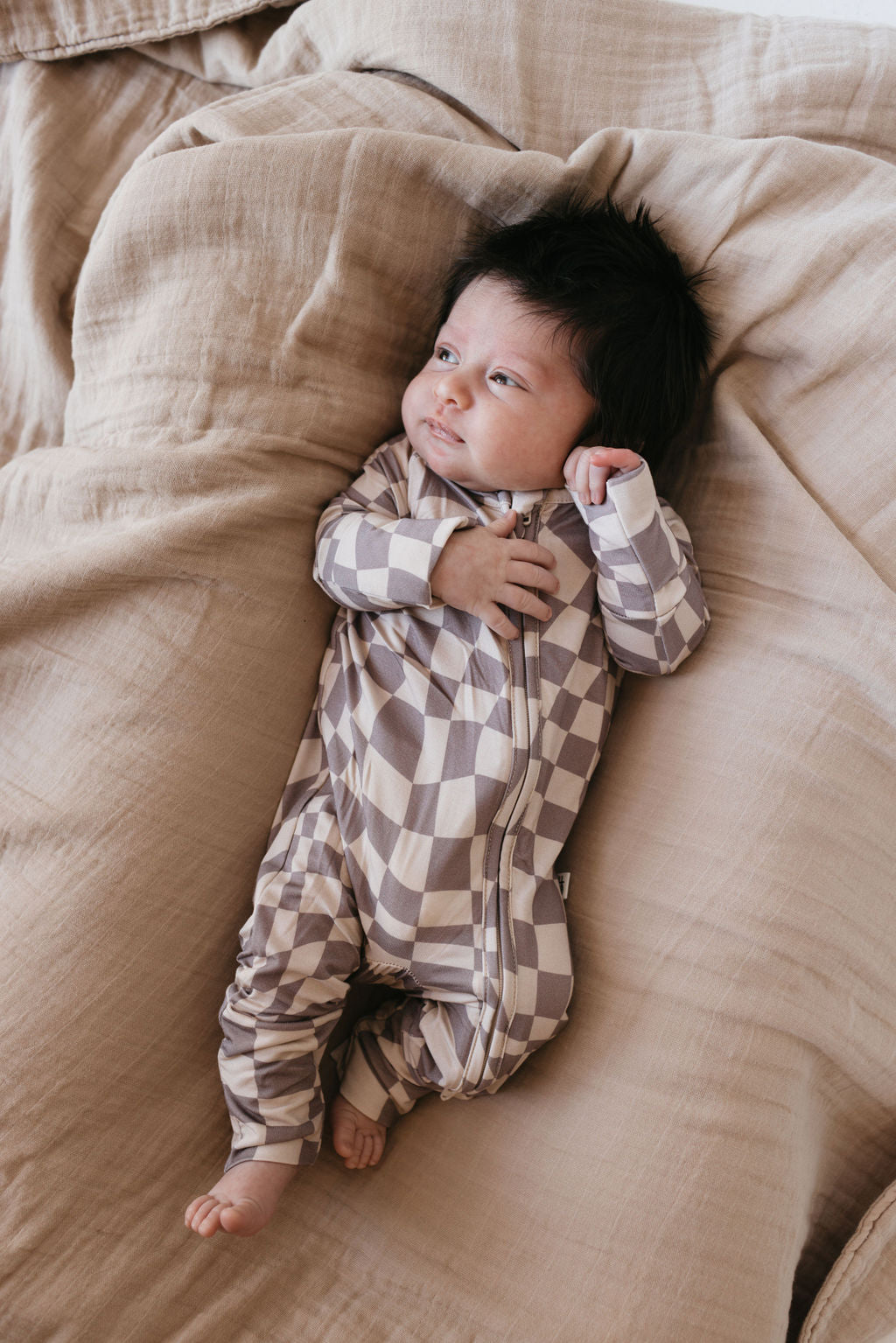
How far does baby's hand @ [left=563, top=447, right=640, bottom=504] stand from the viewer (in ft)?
3.43

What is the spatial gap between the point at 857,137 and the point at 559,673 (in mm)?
765

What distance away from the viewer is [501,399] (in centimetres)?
109

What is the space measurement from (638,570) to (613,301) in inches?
12.5

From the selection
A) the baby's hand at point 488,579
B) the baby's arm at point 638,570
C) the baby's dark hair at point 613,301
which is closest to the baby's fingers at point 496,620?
the baby's hand at point 488,579

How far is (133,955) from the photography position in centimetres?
104

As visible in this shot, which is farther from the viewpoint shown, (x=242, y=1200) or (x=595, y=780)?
(x=595, y=780)

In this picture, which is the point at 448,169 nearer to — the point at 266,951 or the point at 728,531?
the point at 728,531

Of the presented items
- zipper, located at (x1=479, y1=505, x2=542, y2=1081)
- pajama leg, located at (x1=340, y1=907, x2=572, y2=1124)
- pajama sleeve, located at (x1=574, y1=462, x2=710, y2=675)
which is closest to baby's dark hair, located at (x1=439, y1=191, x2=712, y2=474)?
pajama sleeve, located at (x1=574, y1=462, x2=710, y2=675)

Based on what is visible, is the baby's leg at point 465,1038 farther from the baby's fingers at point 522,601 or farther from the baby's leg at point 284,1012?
the baby's fingers at point 522,601

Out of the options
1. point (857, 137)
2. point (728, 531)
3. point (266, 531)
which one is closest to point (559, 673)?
point (728, 531)

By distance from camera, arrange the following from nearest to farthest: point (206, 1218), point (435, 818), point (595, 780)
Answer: point (206, 1218), point (435, 818), point (595, 780)

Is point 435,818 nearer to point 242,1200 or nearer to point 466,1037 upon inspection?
point 466,1037

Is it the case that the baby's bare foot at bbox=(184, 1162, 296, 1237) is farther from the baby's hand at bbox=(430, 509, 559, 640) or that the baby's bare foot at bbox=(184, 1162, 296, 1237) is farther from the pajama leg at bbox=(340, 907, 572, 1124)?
the baby's hand at bbox=(430, 509, 559, 640)

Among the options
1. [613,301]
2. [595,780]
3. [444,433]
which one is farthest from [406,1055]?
[613,301]
